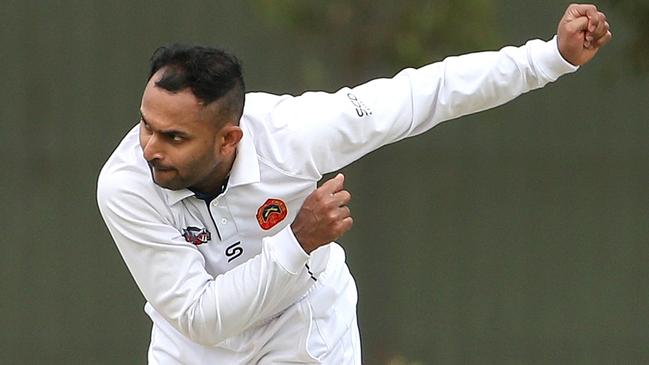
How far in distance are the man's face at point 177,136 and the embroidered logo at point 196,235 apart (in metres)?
0.16

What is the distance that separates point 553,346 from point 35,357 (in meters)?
2.74

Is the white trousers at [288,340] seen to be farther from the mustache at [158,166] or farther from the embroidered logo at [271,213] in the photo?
the mustache at [158,166]

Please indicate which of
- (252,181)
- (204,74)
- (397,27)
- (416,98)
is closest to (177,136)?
(204,74)

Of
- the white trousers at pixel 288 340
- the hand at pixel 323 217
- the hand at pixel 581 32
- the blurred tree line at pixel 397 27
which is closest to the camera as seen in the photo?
the hand at pixel 323 217

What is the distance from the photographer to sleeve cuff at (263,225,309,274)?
4438mm

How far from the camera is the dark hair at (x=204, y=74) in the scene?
14.6ft

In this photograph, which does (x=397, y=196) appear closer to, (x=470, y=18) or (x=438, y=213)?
(x=438, y=213)

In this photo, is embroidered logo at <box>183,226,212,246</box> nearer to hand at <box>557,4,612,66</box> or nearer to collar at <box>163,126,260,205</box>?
collar at <box>163,126,260,205</box>

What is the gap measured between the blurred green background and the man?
308 cm

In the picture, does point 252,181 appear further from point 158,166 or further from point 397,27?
point 397,27

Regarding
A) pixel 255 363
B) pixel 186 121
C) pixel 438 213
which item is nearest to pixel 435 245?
pixel 438 213

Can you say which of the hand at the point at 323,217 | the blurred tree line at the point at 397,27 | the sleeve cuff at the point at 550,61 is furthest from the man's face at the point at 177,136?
the blurred tree line at the point at 397,27

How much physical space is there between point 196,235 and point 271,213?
23cm

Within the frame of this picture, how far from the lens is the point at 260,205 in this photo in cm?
470
